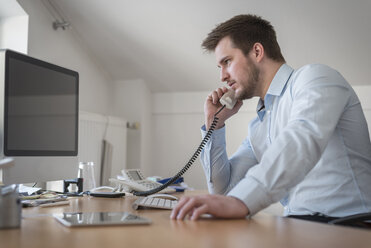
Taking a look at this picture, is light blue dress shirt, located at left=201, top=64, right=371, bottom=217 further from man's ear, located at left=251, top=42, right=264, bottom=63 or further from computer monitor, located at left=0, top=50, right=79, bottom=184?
computer monitor, located at left=0, top=50, right=79, bottom=184

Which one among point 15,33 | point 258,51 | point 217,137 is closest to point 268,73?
point 258,51

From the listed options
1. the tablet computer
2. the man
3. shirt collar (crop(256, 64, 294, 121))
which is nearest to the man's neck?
the man

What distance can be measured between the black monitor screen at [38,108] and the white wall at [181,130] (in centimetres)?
263

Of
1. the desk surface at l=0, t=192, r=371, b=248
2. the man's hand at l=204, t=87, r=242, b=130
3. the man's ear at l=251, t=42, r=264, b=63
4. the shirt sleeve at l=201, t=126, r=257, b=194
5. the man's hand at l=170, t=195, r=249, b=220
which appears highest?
the man's ear at l=251, t=42, r=264, b=63

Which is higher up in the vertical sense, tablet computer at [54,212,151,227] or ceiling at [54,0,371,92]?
ceiling at [54,0,371,92]

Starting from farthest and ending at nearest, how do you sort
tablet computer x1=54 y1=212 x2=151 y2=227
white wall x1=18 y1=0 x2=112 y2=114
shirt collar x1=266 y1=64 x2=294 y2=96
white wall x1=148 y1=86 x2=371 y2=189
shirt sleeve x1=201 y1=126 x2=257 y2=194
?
1. white wall x1=148 y1=86 x2=371 y2=189
2. white wall x1=18 y1=0 x2=112 y2=114
3. shirt sleeve x1=201 y1=126 x2=257 y2=194
4. shirt collar x1=266 y1=64 x2=294 y2=96
5. tablet computer x1=54 y1=212 x2=151 y2=227

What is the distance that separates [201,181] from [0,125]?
125 inches

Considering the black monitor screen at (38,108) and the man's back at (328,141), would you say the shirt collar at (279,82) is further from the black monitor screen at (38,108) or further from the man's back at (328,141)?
the black monitor screen at (38,108)

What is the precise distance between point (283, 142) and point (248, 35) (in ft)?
2.78

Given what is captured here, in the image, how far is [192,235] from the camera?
0.69 meters

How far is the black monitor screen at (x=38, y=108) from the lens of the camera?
1.35 meters

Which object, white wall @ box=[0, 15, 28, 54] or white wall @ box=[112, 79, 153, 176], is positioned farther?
white wall @ box=[112, 79, 153, 176]

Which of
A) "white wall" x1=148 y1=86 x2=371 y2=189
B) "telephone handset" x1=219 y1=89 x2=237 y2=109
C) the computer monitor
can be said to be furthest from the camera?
"white wall" x1=148 y1=86 x2=371 y2=189

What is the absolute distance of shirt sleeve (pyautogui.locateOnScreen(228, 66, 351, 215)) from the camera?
35.5 inches
